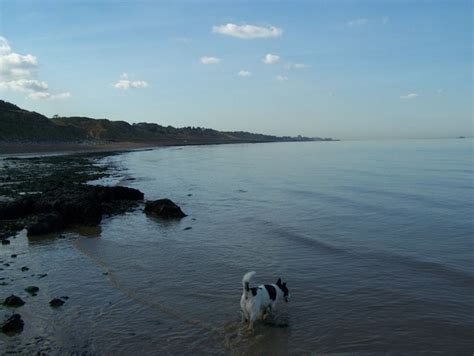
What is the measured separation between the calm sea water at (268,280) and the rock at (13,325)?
0.58 ft

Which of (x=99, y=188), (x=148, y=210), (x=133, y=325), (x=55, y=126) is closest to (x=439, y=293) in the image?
(x=133, y=325)

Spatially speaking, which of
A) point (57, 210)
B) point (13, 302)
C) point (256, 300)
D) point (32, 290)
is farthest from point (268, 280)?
point (57, 210)

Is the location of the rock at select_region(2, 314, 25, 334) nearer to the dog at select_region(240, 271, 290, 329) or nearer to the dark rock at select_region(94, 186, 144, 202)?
the dog at select_region(240, 271, 290, 329)

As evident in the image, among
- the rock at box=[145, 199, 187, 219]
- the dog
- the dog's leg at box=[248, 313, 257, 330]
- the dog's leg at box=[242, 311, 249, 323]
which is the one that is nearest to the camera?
the dog

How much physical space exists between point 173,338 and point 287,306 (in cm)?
295

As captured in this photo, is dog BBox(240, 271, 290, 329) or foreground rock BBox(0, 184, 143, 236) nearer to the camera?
dog BBox(240, 271, 290, 329)

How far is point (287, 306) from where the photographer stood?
10.1 meters

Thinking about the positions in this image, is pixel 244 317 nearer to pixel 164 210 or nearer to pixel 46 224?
pixel 46 224

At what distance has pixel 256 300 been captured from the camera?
8.70 m

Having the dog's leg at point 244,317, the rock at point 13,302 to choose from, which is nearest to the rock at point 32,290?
the rock at point 13,302

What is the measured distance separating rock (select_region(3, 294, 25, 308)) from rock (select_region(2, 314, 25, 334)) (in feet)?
3.48

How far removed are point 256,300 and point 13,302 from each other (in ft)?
17.9

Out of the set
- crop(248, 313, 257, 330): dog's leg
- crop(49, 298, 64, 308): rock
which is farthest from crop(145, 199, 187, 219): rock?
crop(248, 313, 257, 330): dog's leg

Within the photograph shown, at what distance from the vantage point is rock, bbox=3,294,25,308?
31.4 ft
